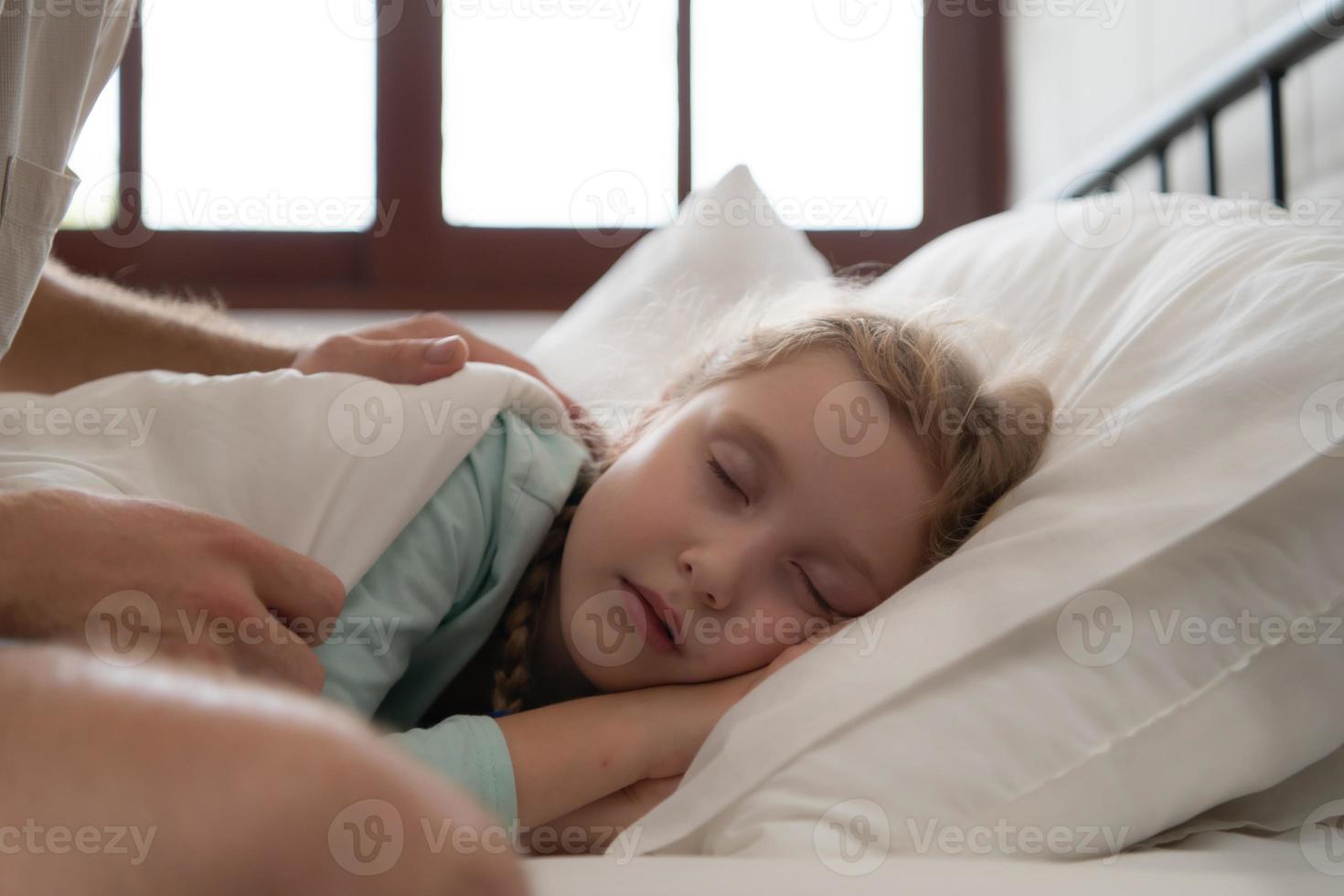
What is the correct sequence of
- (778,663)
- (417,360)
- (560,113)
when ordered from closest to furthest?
1. (778,663)
2. (417,360)
3. (560,113)

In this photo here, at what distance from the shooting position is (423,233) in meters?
2.18

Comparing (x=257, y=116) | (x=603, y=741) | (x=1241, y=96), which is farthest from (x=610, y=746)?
(x=257, y=116)

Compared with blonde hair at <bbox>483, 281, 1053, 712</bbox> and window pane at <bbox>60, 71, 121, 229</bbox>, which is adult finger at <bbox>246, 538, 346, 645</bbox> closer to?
blonde hair at <bbox>483, 281, 1053, 712</bbox>

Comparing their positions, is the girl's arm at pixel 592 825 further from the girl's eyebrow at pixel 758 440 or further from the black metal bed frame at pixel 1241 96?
the black metal bed frame at pixel 1241 96

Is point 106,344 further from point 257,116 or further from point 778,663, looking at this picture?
point 257,116

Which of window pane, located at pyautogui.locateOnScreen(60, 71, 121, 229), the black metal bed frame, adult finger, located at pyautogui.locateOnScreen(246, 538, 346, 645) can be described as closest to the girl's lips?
adult finger, located at pyautogui.locateOnScreen(246, 538, 346, 645)

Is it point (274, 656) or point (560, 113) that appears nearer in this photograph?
point (274, 656)

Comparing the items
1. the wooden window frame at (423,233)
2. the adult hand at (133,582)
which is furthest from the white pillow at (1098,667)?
the wooden window frame at (423,233)

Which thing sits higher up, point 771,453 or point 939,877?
point 771,453

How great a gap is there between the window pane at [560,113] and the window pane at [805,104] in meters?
0.09

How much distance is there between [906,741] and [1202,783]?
0.59ft

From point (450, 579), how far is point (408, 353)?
Result: 0.21m

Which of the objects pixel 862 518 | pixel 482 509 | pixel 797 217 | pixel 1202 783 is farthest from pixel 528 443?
pixel 797 217

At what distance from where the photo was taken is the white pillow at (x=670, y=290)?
1230 millimetres
